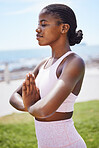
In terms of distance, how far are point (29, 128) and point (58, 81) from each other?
3.50 meters

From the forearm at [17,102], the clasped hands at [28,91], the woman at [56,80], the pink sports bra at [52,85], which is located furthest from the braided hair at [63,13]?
the forearm at [17,102]

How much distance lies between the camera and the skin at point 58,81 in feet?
3.53

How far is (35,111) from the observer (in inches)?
43.7

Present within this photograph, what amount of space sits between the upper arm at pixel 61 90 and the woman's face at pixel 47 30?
18 cm

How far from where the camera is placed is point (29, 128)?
445cm

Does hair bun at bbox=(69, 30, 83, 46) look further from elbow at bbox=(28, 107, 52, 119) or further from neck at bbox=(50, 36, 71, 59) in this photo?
elbow at bbox=(28, 107, 52, 119)

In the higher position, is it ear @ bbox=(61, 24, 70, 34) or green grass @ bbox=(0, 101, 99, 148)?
ear @ bbox=(61, 24, 70, 34)

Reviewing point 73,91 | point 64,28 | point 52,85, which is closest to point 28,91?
point 52,85

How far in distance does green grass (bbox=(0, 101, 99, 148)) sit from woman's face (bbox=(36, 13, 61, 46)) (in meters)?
2.62

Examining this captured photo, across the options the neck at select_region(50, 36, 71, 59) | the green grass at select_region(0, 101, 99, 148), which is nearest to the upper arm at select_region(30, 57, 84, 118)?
the neck at select_region(50, 36, 71, 59)

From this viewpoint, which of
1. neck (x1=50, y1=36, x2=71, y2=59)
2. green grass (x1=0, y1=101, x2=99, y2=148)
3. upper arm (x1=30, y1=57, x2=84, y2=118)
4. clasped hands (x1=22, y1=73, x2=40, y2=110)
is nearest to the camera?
upper arm (x1=30, y1=57, x2=84, y2=118)

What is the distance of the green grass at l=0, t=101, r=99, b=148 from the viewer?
3.73 meters

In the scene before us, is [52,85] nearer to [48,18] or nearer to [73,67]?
[73,67]

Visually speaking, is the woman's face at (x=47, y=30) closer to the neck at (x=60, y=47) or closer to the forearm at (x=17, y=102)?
the neck at (x=60, y=47)
